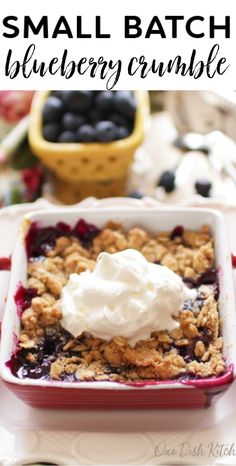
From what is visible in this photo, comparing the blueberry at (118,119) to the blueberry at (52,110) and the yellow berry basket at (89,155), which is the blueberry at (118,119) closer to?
the yellow berry basket at (89,155)

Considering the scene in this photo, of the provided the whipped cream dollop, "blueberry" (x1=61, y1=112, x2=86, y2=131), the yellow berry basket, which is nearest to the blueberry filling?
the whipped cream dollop

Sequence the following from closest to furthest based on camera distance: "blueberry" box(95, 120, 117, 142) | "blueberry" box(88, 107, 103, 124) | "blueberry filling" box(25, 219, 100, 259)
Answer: "blueberry filling" box(25, 219, 100, 259), "blueberry" box(95, 120, 117, 142), "blueberry" box(88, 107, 103, 124)

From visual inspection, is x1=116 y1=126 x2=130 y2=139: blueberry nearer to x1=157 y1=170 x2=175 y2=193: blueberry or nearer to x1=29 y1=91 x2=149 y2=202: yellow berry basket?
x1=29 y1=91 x2=149 y2=202: yellow berry basket

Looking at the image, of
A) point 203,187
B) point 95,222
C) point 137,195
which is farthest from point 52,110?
point 95,222

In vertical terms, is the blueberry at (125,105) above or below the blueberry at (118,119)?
above

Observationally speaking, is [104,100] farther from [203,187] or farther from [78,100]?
[203,187]

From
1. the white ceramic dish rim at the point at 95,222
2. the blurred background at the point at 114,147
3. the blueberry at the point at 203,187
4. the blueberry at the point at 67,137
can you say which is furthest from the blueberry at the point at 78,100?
the white ceramic dish rim at the point at 95,222

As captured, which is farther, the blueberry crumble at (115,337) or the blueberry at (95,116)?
the blueberry at (95,116)
